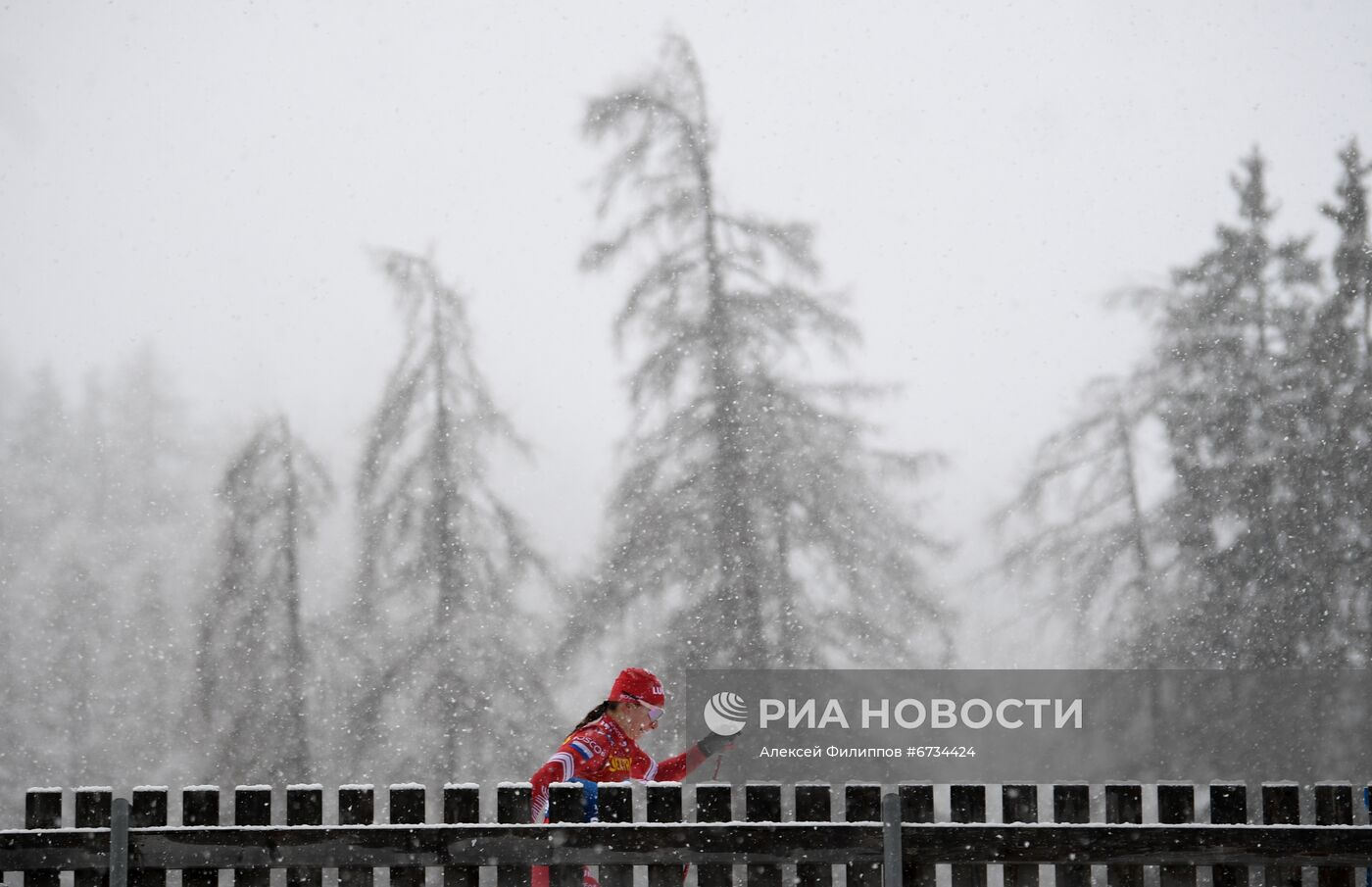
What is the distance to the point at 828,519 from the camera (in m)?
11.8

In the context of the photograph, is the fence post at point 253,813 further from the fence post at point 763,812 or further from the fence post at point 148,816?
the fence post at point 763,812

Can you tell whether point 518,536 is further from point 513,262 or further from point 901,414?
point 901,414

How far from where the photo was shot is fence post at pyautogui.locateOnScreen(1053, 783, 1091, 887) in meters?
4.43

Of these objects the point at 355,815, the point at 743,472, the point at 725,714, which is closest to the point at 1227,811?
the point at 355,815

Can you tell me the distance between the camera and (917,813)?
14.6 feet

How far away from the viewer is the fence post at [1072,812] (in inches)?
175

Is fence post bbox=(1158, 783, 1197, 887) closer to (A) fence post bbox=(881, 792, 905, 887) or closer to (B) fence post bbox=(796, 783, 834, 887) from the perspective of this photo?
(A) fence post bbox=(881, 792, 905, 887)

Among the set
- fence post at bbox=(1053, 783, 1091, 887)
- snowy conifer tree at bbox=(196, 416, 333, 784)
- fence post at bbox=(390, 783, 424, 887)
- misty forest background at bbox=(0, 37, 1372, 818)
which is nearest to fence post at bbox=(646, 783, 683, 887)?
fence post at bbox=(390, 783, 424, 887)

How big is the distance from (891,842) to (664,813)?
0.91 m

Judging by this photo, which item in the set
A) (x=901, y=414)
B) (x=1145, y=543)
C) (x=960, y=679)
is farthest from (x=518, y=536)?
(x=1145, y=543)

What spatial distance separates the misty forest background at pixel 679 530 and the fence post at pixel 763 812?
6867 millimetres

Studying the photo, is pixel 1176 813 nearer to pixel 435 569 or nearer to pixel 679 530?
pixel 679 530

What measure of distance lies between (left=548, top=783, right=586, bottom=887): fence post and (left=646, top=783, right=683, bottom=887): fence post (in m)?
0.28

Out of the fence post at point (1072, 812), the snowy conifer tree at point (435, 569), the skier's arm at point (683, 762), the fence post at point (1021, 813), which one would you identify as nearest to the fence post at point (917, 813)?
the fence post at point (1021, 813)
